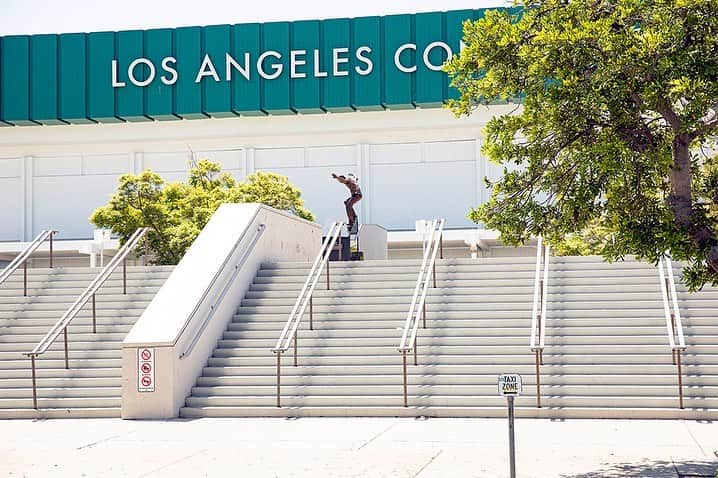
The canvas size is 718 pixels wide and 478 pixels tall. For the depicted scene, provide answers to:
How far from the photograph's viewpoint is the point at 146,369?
1520 cm

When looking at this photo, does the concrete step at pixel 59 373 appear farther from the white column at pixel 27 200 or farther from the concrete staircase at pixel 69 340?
the white column at pixel 27 200

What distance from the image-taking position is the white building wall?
1677 inches

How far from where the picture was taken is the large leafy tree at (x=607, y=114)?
9219mm

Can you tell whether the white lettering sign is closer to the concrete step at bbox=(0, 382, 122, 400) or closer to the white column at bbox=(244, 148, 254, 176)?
the white column at bbox=(244, 148, 254, 176)

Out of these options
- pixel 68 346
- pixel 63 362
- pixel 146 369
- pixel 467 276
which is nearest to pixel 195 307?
pixel 146 369

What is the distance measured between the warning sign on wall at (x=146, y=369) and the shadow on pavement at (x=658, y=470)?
715 centimetres

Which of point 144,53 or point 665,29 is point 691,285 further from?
point 144,53

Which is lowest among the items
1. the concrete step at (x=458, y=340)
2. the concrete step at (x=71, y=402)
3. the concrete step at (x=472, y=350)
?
the concrete step at (x=71, y=402)

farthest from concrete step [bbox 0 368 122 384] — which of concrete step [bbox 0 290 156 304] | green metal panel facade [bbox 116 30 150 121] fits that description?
green metal panel facade [bbox 116 30 150 121]

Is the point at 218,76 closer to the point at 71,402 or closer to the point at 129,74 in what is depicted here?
the point at 129,74

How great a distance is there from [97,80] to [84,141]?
2.70 meters

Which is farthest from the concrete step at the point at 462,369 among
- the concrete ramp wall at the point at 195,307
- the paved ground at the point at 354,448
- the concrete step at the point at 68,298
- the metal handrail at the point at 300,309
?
the concrete step at the point at 68,298

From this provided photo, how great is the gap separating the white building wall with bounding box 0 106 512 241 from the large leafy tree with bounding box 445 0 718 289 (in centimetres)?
3101

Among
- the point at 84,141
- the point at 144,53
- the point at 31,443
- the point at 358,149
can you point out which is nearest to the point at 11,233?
the point at 84,141
